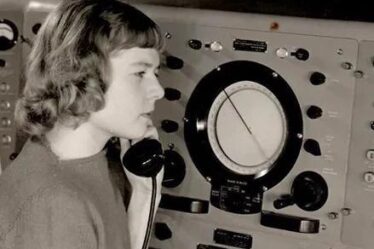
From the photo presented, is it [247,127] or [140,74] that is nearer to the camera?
[140,74]

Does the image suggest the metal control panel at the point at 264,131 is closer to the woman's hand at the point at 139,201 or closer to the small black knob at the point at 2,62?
the woman's hand at the point at 139,201

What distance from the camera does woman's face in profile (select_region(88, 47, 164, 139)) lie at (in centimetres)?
163

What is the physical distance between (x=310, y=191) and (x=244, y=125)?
0.24 meters

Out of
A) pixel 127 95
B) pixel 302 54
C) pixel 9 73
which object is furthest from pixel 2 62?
pixel 302 54

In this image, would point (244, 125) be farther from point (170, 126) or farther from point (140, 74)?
point (140, 74)

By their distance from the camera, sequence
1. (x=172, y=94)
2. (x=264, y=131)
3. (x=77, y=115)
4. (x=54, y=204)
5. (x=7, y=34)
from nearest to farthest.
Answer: (x=54, y=204), (x=77, y=115), (x=264, y=131), (x=172, y=94), (x=7, y=34)

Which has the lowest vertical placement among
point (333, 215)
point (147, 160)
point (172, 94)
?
point (333, 215)

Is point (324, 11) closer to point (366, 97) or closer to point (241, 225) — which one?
point (366, 97)

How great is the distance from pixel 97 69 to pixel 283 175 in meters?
0.56

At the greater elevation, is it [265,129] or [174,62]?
[174,62]

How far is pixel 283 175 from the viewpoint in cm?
184

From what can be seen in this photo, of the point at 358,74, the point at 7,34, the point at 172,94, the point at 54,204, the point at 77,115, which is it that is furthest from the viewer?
the point at 7,34

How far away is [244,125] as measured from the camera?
187cm

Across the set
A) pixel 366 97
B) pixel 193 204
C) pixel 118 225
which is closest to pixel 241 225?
pixel 193 204
